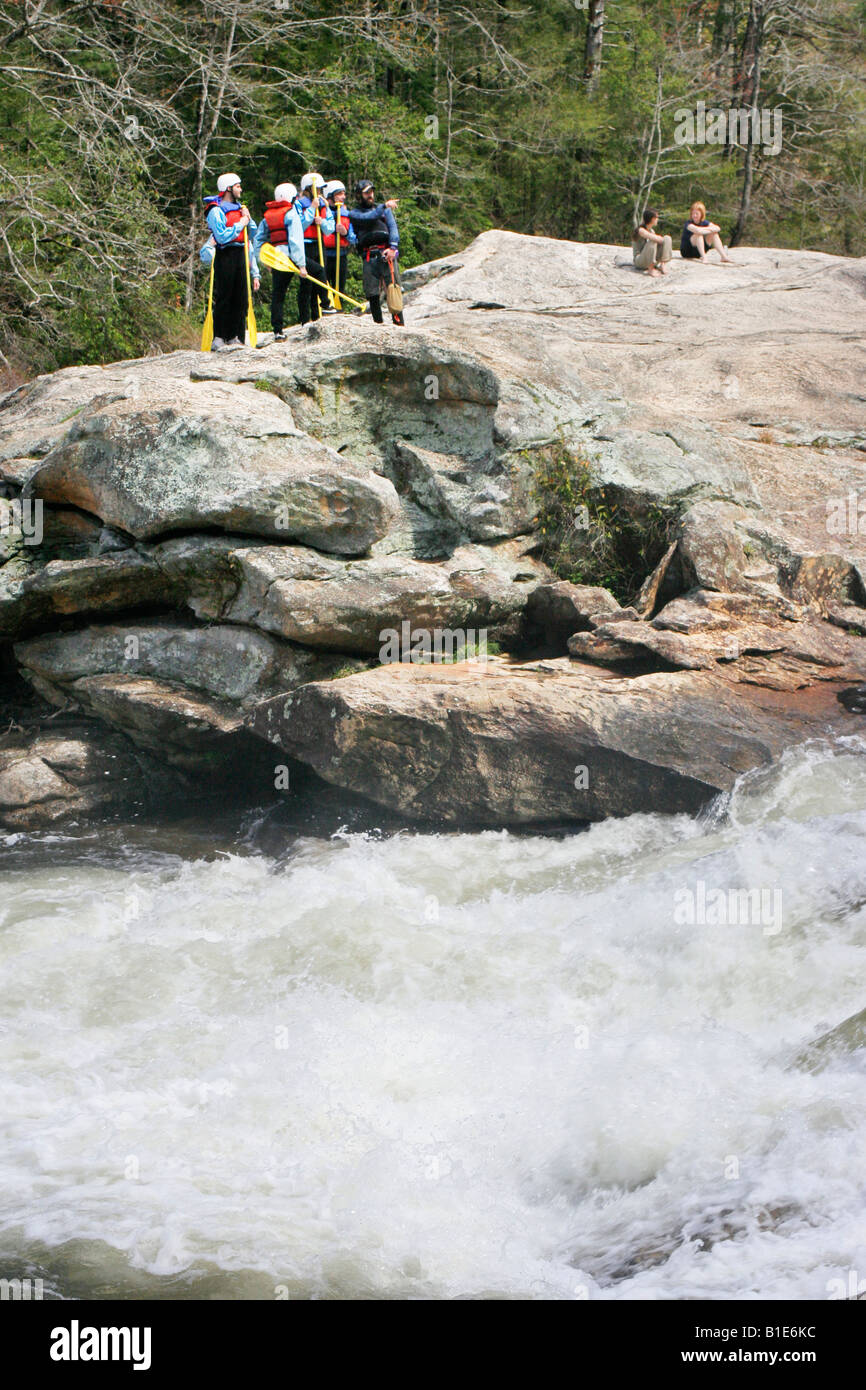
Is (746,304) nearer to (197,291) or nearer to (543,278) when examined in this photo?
(543,278)

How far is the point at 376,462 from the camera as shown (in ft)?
31.2

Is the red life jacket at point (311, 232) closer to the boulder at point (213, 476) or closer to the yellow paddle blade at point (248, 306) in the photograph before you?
the yellow paddle blade at point (248, 306)

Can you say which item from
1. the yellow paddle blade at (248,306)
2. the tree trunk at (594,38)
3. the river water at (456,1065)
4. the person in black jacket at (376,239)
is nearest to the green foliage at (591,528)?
the river water at (456,1065)

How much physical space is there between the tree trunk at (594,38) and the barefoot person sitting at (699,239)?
24.4 ft

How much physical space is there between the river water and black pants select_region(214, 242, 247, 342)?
569 cm

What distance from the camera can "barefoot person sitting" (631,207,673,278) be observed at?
14.4 metres

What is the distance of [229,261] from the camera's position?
10016mm

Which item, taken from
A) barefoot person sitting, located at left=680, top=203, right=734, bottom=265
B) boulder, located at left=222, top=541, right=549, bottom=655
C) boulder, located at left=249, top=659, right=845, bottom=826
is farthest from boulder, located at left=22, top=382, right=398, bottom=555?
barefoot person sitting, located at left=680, top=203, right=734, bottom=265

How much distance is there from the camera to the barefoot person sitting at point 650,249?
14.4 metres

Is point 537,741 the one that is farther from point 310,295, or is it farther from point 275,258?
point 310,295

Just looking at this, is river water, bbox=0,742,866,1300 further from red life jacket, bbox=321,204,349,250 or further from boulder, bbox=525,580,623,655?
red life jacket, bbox=321,204,349,250

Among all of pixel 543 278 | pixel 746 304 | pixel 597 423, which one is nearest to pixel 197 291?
pixel 543 278

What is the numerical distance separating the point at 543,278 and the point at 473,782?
9.46m

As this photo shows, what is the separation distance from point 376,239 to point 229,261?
4.78 feet
